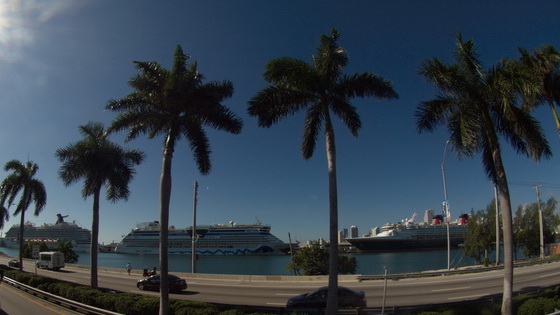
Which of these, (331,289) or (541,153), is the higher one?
(541,153)

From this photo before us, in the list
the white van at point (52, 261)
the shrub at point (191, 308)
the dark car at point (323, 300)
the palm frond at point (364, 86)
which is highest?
the palm frond at point (364, 86)

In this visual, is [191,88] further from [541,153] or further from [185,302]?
[541,153]

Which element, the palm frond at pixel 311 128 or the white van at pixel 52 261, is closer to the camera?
the palm frond at pixel 311 128

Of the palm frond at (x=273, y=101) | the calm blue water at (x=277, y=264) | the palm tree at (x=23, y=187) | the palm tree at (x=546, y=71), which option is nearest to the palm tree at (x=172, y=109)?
the palm frond at (x=273, y=101)

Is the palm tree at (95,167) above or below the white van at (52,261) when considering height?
above

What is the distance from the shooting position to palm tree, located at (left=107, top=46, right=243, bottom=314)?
13578 millimetres

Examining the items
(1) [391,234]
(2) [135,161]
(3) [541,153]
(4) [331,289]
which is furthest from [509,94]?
(1) [391,234]

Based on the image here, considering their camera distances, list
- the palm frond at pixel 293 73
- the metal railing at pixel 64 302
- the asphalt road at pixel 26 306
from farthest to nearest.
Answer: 1. the asphalt road at pixel 26 306
2. the metal railing at pixel 64 302
3. the palm frond at pixel 293 73

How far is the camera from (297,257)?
4153 cm

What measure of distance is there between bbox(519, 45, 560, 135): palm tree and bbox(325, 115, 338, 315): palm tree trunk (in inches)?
298

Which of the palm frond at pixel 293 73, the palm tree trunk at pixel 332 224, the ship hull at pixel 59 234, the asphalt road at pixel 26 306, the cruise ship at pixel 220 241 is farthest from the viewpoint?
the ship hull at pixel 59 234

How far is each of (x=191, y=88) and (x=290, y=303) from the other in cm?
1017

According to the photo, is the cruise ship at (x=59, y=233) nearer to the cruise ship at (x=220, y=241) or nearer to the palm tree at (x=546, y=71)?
the cruise ship at (x=220, y=241)

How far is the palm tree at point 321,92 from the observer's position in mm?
12219
